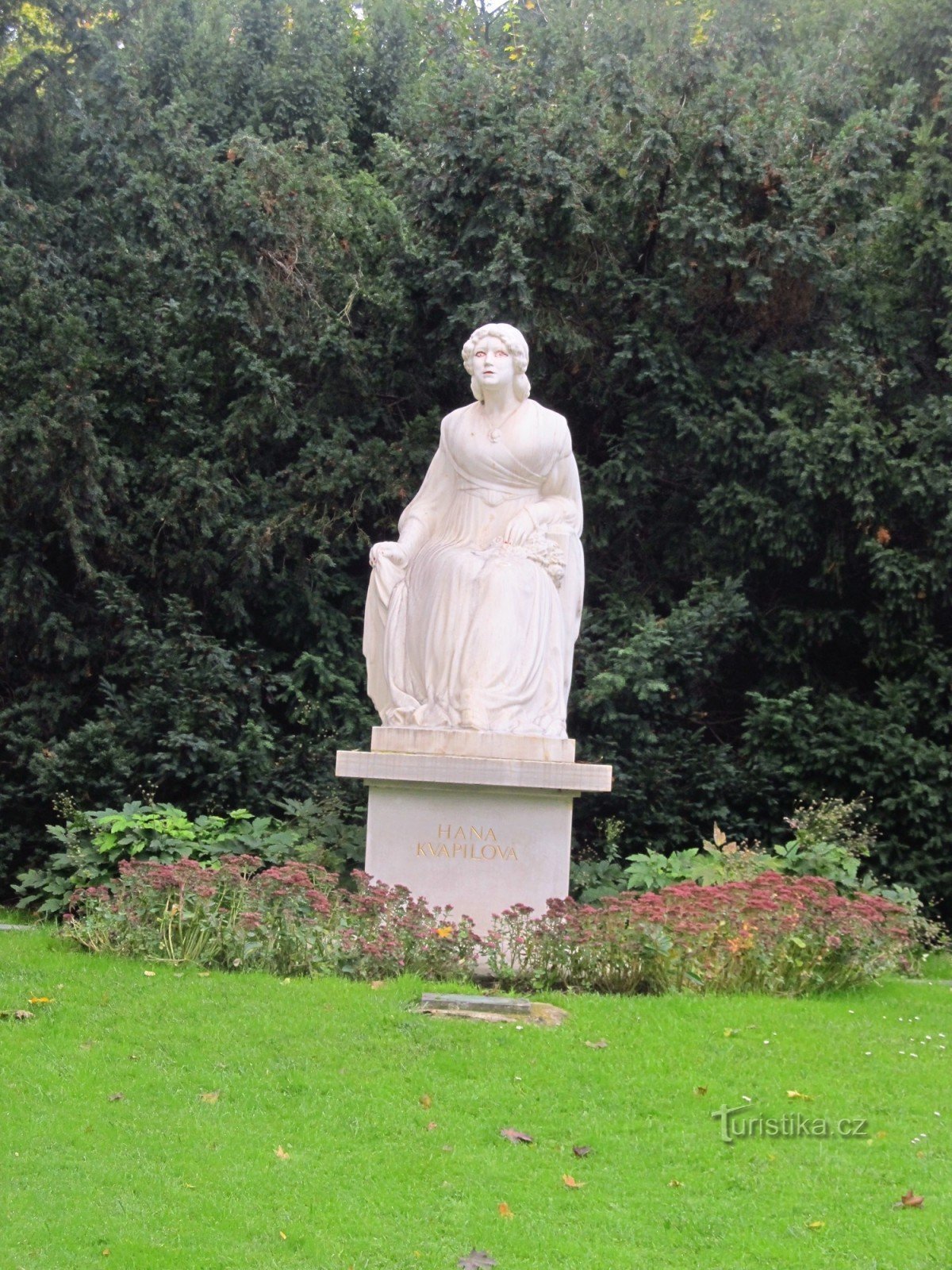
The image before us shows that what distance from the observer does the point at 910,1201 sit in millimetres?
4414

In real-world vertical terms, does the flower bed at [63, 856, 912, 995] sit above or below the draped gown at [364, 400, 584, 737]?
below

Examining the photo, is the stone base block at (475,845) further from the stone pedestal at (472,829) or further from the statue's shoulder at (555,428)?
the statue's shoulder at (555,428)

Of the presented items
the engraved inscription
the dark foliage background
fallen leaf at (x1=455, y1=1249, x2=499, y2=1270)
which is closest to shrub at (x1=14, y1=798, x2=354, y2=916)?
the engraved inscription

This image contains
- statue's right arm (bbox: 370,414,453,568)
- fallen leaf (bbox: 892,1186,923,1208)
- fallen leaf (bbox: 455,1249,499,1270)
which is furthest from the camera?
statue's right arm (bbox: 370,414,453,568)

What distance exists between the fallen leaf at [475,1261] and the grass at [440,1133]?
0.06 ft

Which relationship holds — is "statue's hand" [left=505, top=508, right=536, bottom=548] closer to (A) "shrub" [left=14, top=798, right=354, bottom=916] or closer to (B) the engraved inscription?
(B) the engraved inscription

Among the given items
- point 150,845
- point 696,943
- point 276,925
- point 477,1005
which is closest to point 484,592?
point 276,925

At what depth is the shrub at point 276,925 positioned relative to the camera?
675cm

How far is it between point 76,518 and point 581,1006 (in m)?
6.48

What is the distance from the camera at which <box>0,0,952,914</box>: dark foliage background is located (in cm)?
1127

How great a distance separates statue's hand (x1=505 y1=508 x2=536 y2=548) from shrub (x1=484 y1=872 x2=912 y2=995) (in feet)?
6.30

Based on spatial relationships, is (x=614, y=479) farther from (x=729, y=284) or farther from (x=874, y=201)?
(x=874, y=201)

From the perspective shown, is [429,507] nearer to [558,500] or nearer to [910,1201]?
[558,500]

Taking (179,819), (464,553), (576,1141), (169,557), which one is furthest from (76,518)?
(576,1141)
